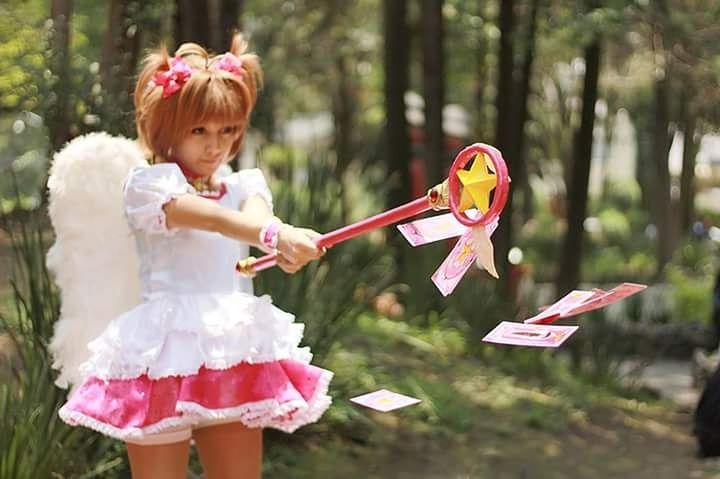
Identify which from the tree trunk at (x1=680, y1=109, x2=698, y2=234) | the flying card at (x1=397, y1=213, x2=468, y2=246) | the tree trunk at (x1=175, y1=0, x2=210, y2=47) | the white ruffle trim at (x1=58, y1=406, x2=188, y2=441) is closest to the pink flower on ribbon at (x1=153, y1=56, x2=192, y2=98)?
the flying card at (x1=397, y1=213, x2=468, y2=246)

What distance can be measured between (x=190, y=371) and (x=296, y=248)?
0.41m

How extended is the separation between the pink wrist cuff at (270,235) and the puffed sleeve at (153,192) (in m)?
0.28

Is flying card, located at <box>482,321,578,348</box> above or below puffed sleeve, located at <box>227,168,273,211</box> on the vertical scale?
below

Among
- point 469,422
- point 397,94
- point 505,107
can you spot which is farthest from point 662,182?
point 469,422

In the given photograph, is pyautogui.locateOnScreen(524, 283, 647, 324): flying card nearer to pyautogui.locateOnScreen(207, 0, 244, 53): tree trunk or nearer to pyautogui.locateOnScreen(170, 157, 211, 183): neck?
pyautogui.locateOnScreen(170, 157, 211, 183): neck

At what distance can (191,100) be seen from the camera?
3053 millimetres

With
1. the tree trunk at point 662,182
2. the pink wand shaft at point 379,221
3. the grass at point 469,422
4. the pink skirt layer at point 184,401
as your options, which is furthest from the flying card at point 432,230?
the tree trunk at point 662,182

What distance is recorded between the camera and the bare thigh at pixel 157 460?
9.71 feet

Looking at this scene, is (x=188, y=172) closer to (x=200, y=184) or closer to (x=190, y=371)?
(x=200, y=184)

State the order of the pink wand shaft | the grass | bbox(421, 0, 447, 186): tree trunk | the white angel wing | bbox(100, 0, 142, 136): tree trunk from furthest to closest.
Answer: bbox(421, 0, 447, 186): tree trunk → the grass → bbox(100, 0, 142, 136): tree trunk → the white angel wing → the pink wand shaft

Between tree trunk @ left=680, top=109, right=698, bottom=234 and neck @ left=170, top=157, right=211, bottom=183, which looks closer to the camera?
neck @ left=170, top=157, right=211, bottom=183

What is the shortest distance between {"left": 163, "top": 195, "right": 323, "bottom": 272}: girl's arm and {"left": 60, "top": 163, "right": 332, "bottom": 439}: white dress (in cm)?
5

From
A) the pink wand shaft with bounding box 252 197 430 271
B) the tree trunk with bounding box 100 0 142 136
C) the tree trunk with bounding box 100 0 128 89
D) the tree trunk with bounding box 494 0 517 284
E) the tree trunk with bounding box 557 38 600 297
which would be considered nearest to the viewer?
the pink wand shaft with bounding box 252 197 430 271

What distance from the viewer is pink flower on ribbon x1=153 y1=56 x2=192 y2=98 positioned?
306cm
